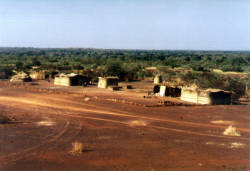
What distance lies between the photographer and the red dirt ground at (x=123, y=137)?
34.0ft

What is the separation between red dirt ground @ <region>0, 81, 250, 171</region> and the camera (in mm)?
10352

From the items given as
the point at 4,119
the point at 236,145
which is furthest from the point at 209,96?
the point at 4,119

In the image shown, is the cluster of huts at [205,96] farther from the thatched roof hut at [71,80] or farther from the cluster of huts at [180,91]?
the thatched roof hut at [71,80]

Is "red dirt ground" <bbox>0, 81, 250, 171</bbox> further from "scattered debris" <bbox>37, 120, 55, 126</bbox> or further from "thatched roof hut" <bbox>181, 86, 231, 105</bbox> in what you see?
"thatched roof hut" <bbox>181, 86, 231, 105</bbox>

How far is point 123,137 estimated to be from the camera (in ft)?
44.4

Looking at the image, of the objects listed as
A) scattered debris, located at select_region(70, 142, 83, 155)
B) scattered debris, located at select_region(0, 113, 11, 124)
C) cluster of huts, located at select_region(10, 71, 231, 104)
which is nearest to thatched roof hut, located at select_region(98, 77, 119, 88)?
cluster of huts, located at select_region(10, 71, 231, 104)

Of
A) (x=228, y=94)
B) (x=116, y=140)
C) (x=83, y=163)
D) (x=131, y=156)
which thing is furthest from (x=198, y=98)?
(x=83, y=163)

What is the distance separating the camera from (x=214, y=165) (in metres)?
10.3

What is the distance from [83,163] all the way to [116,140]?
3044mm

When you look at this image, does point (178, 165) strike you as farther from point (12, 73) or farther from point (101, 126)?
point (12, 73)

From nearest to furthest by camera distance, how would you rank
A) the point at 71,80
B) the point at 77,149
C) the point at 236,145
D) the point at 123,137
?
the point at 77,149 < the point at 236,145 < the point at 123,137 < the point at 71,80

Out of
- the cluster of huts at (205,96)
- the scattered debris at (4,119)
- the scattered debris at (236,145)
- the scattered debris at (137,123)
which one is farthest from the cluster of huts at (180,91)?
the scattered debris at (4,119)

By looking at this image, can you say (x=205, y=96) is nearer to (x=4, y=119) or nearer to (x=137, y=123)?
(x=137, y=123)

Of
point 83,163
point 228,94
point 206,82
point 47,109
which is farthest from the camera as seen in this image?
point 206,82
